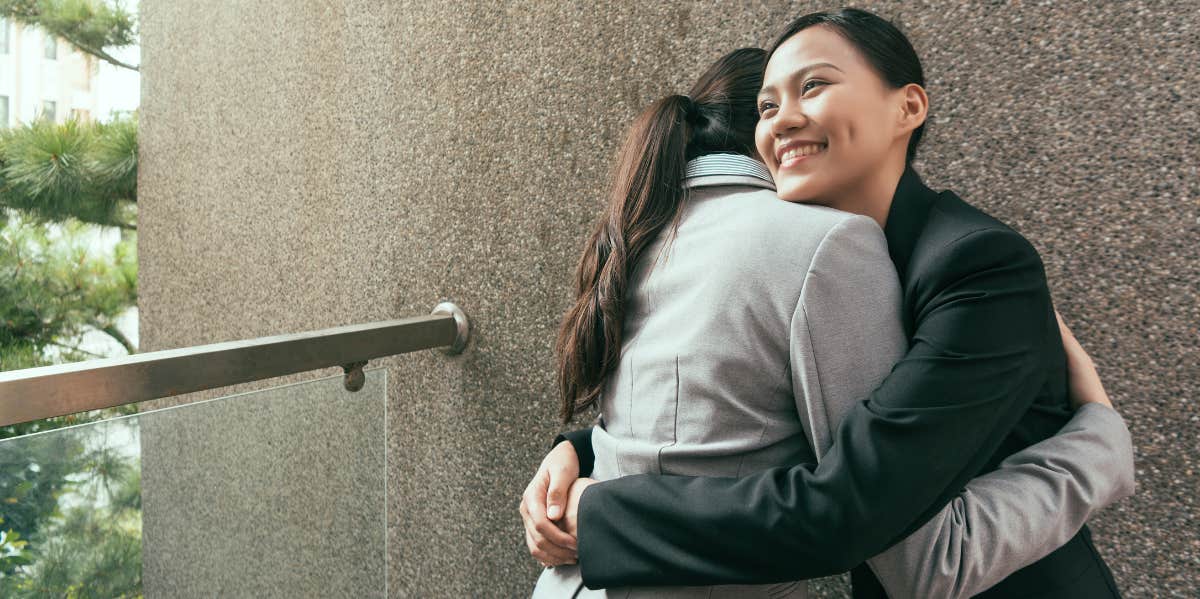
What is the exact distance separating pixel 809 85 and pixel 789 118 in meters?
0.05

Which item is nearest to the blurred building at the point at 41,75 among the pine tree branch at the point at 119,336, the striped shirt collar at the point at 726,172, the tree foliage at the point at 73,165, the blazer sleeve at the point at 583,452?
the pine tree branch at the point at 119,336

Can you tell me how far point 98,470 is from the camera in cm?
105

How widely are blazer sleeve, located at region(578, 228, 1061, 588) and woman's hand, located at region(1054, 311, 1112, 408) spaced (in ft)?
0.40

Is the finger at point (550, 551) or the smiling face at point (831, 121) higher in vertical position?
the smiling face at point (831, 121)

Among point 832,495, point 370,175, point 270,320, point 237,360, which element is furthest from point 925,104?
point 270,320

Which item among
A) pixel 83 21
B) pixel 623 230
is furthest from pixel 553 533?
pixel 83 21

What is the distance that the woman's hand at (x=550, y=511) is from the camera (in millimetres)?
853

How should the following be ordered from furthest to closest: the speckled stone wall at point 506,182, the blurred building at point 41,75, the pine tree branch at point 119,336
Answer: the blurred building at point 41,75 < the pine tree branch at point 119,336 < the speckled stone wall at point 506,182

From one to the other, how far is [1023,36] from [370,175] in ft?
4.91

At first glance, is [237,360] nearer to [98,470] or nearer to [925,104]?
[98,470]

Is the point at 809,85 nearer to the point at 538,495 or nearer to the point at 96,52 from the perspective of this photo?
the point at 538,495

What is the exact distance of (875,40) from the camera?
847 millimetres

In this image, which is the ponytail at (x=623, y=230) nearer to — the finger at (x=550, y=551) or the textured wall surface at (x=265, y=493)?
the finger at (x=550, y=551)

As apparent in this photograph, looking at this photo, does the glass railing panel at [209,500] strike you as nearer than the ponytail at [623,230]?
No
